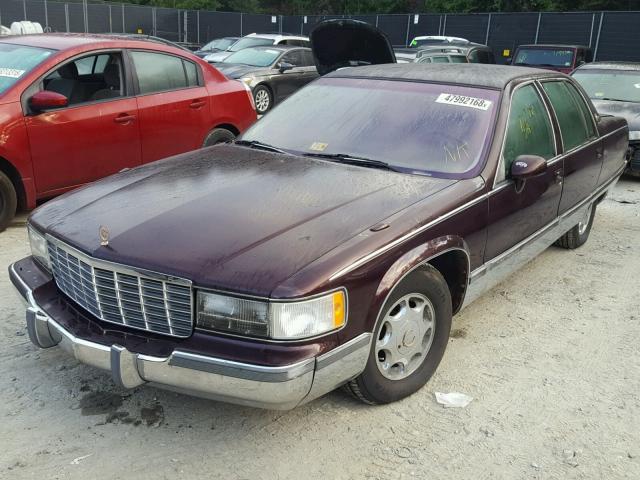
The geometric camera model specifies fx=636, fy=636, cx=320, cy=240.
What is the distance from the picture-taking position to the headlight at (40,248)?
3.16m

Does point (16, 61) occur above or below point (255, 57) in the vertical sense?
above

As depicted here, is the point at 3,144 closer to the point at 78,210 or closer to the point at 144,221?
the point at 78,210

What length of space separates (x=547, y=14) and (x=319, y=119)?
84.0 ft

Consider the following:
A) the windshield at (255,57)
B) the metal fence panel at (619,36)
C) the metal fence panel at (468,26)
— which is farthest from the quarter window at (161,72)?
the metal fence panel at (468,26)

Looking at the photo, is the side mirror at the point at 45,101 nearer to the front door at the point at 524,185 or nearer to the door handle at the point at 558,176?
the front door at the point at 524,185

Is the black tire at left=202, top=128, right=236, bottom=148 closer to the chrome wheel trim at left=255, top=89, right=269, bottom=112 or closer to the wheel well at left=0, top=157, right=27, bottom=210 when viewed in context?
the wheel well at left=0, top=157, right=27, bottom=210

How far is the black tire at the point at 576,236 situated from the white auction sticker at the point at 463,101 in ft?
6.64

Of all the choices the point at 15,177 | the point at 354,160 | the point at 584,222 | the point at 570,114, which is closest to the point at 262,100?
the point at 15,177

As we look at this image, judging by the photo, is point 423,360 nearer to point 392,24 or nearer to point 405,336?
point 405,336

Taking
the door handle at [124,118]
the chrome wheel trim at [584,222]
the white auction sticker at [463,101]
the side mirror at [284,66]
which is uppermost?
the white auction sticker at [463,101]

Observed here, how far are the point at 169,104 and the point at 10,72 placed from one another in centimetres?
140

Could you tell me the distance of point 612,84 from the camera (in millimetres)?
9172

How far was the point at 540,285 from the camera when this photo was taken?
476 centimetres

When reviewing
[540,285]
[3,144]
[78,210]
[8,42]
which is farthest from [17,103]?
[540,285]
